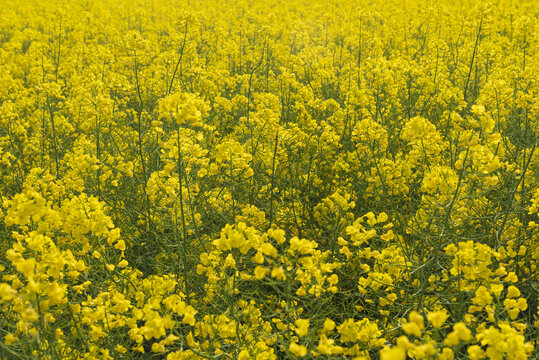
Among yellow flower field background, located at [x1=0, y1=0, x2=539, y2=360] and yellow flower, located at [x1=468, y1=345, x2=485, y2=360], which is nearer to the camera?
yellow flower, located at [x1=468, y1=345, x2=485, y2=360]

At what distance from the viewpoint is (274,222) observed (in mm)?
3834

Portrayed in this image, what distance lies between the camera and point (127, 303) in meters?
2.23

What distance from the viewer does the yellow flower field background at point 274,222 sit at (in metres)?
2.04

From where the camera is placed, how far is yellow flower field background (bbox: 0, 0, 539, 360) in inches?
80.2

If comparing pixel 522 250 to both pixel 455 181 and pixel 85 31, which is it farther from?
pixel 85 31

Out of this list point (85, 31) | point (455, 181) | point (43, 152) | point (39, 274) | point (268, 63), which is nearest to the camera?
point (39, 274)

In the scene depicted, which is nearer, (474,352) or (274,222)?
(474,352)

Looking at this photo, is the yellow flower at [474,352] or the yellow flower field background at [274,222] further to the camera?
the yellow flower field background at [274,222]

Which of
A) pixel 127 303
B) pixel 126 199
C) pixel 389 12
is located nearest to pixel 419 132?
pixel 127 303

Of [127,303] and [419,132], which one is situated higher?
[419,132]

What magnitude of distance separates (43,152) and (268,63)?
4.74m

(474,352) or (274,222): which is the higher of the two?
(474,352)

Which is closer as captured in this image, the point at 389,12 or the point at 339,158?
the point at 339,158

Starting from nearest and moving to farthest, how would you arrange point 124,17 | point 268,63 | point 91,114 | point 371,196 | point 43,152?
point 91,114 → point 371,196 → point 43,152 → point 268,63 → point 124,17
